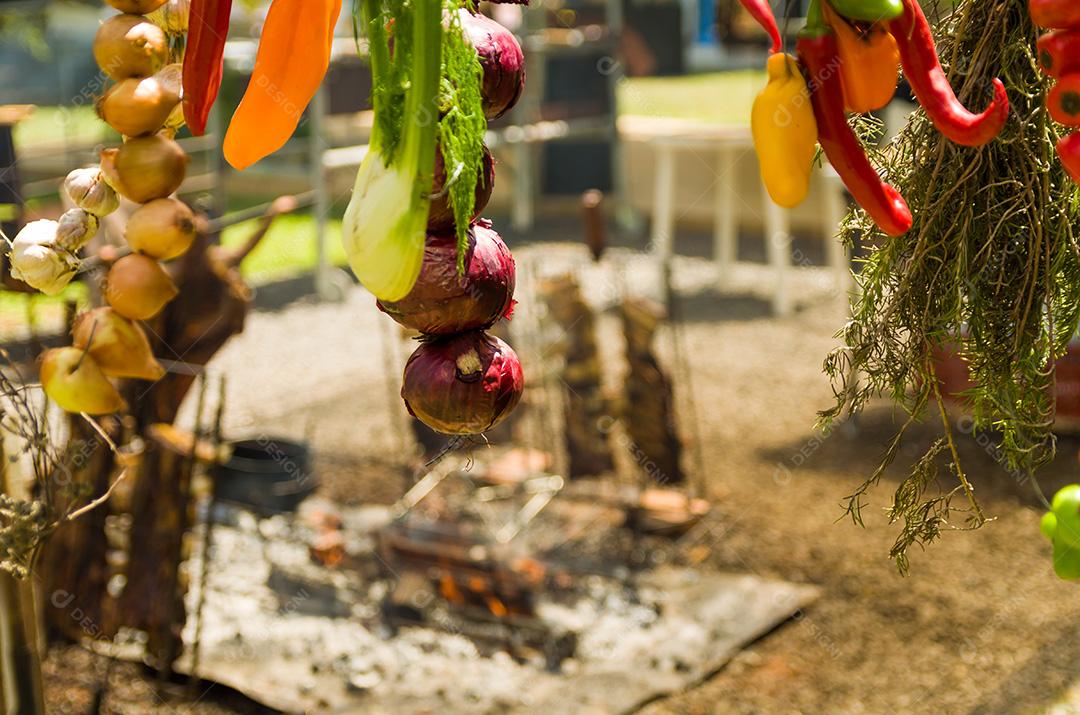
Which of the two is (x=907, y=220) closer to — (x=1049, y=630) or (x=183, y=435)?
(x=183, y=435)

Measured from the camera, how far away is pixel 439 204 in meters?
0.75

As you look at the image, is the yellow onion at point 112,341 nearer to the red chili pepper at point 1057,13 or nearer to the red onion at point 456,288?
the red onion at point 456,288

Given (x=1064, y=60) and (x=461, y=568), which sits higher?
(x=1064, y=60)

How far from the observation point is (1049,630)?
3250mm

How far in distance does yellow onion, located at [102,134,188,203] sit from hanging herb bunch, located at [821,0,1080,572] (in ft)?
2.03

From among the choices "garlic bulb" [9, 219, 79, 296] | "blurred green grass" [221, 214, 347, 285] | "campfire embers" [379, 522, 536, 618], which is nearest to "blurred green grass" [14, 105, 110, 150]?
"blurred green grass" [221, 214, 347, 285]

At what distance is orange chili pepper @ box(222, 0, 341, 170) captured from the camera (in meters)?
0.84

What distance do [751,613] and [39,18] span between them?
777 cm

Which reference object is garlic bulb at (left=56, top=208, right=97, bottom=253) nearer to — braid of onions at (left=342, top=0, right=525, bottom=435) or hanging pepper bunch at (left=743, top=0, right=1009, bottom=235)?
braid of onions at (left=342, top=0, right=525, bottom=435)

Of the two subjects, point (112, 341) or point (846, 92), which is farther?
point (112, 341)

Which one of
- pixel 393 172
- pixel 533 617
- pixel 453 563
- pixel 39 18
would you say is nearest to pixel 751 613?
pixel 533 617

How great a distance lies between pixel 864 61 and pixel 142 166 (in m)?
0.64

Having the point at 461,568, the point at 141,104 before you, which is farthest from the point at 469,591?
the point at 141,104

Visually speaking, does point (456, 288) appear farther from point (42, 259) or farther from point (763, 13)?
point (42, 259)
